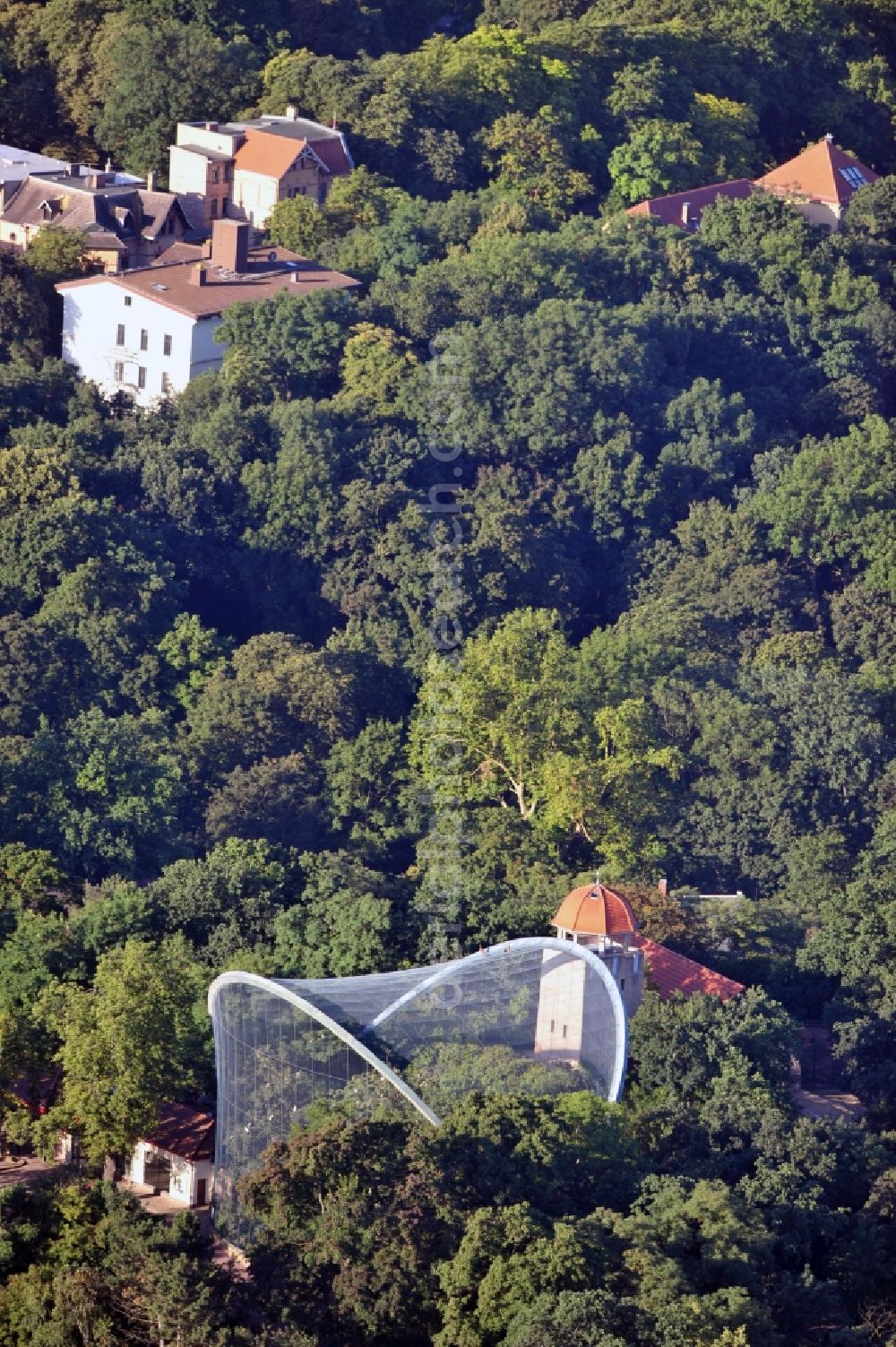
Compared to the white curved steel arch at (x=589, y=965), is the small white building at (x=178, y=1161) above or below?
below

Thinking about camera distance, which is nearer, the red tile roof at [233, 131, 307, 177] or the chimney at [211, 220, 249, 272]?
the chimney at [211, 220, 249, 272]

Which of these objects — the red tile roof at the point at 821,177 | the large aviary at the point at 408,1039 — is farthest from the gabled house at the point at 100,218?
the large aviary at the point at 408,1039

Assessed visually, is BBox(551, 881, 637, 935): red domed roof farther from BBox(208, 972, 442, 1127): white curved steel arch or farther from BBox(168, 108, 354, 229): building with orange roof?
BBox(168, 108, 354, 229): building with orange roof

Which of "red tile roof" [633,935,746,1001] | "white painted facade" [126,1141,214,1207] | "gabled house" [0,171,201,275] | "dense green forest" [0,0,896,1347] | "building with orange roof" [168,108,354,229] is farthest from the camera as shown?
"building with orange roof" [168,108,354,229]

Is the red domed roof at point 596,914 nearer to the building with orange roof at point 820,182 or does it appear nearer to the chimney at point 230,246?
the chimney at point 230,246

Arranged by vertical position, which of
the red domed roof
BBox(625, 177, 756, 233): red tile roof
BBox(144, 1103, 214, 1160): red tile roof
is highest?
the red domed roof

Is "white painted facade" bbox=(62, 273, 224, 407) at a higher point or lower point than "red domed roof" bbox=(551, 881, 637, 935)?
lower

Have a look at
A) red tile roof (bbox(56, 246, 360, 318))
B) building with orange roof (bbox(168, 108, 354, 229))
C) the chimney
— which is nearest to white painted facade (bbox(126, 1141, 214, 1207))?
red tile roof (bbox(56, 246, 360, 318))

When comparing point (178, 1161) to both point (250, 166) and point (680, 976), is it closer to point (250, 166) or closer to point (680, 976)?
point (680, 976)

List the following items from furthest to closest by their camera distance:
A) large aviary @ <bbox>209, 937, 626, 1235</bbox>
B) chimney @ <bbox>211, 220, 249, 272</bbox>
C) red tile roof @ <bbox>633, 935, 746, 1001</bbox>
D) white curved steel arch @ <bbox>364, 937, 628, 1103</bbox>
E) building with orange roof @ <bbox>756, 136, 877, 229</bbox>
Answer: building with orange roof @ <bbox>756, 136, 877, 229</bbox>
chimney @ <bbox>211, 220, 249, 272</bbox>
red tile roof @ <bbox>633, 935, 746, 1001</bbox>
white curved steel arch @ <bbox>364, 937, 628, 1103</bbox>
large aviary @ <bbox>209, 937, 626, 1235</bbox>
